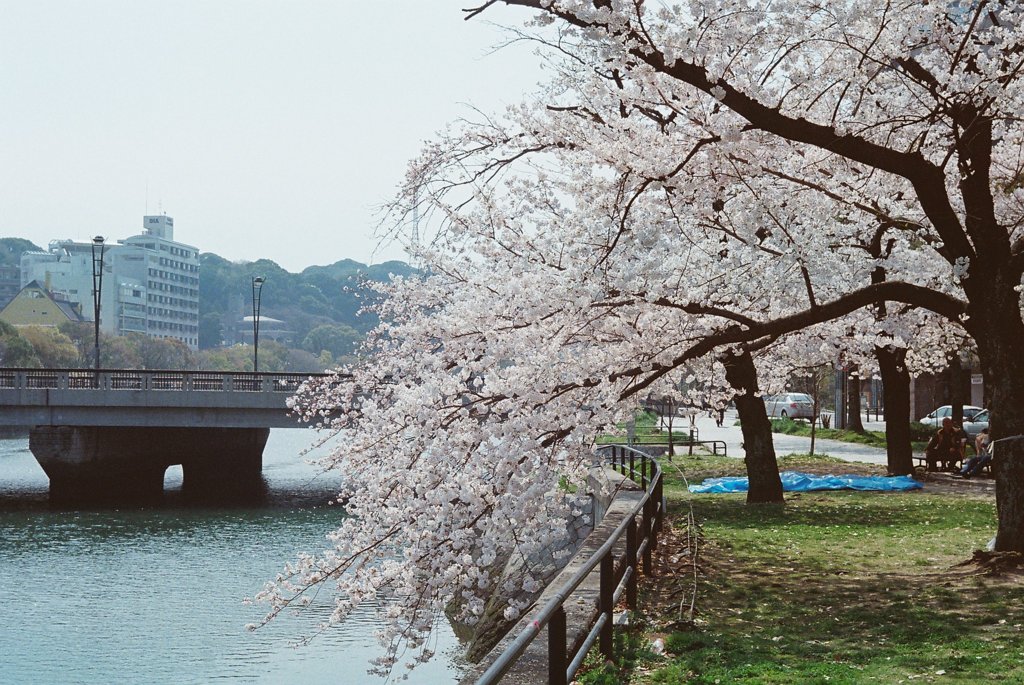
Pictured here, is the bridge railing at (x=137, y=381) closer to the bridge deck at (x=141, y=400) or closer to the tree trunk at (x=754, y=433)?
the bridge deck at (x=141, y=400)

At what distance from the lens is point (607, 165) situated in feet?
36.7

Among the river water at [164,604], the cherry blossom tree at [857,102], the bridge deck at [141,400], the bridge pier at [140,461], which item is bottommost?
the river water at [164,604]

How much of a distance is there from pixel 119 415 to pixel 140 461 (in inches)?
299

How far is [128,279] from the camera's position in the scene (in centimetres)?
18612

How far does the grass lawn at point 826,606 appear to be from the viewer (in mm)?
7613

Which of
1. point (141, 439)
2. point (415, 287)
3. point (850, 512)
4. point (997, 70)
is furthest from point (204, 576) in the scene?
point (141, 439)

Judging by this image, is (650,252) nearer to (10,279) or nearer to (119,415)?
(119,415)

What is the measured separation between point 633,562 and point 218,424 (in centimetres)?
3162

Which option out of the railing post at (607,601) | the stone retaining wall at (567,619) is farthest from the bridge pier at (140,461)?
the railing post at (607,601)

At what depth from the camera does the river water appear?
16.3m

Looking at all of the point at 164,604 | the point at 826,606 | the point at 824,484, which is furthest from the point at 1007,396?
the point at 164,604

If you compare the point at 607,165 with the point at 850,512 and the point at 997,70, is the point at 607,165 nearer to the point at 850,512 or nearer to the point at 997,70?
the point at 997,70

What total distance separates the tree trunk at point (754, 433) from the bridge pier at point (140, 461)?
25.7 m

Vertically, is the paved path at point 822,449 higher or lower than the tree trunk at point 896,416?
lower
